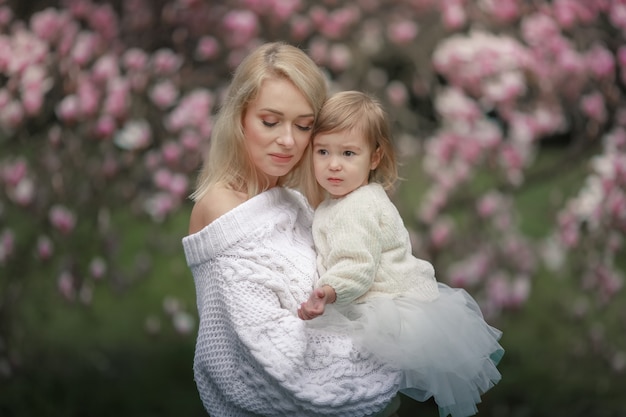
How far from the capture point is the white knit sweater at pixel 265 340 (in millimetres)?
2521

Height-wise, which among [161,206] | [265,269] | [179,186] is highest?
[265,269]

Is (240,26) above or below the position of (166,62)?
above

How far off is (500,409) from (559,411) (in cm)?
31

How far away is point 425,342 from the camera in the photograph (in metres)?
2.62

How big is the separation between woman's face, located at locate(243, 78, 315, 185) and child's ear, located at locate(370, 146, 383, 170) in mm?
193

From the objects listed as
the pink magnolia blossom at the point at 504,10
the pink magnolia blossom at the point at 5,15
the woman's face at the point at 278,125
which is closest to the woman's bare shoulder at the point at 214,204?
the woman's face at the point at 278,125

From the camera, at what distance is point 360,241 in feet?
8.43

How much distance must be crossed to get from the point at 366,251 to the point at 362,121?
0.37m

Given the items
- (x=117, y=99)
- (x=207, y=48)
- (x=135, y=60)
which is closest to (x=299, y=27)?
(x=207, y=48)

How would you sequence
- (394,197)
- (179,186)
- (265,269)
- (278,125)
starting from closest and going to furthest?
(265,269), (278,125), (394,197), (179,186)

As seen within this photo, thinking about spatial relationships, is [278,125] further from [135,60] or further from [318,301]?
[135,60]

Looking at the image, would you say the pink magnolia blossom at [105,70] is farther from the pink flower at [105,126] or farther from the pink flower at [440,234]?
the pink flower at [440,234]

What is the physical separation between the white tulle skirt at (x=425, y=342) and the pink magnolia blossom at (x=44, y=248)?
302 centimetres

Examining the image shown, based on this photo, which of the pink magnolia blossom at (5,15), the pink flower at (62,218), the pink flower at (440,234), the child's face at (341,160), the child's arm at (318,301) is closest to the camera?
the child's arm at (318,301)
